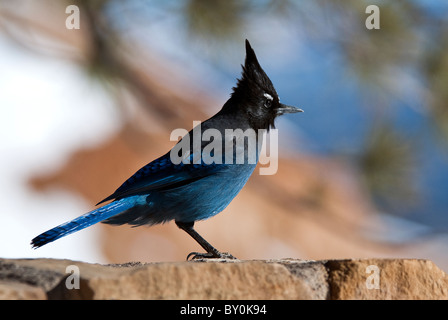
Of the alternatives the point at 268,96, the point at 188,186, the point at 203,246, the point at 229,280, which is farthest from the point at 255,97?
the point at 229,280

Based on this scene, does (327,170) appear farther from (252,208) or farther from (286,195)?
(252,208)

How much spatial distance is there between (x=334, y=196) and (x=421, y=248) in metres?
1.10

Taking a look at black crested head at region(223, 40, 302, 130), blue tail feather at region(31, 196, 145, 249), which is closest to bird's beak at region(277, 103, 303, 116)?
black crested head at region(223, 40, 302, 130)

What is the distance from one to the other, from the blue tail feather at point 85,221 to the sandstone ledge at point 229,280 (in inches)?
8.1

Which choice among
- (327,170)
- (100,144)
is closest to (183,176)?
(100,144)

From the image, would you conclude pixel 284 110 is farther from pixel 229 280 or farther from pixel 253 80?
pixel 229 280

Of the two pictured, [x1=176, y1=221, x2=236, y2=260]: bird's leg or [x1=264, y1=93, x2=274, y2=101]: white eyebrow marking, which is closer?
[x1=176, y1=221, x2=236, y2=260]: bird's leg

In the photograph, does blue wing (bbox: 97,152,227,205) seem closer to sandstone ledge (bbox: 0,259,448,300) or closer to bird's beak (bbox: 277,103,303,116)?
bird's beak (bbox: 277,103,303,116)

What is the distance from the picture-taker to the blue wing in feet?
9.47

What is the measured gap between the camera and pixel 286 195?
6.46 meters

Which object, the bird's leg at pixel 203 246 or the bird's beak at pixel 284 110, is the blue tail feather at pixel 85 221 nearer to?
the bird's leg at pixel 203 246

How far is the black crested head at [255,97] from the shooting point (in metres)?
3.36

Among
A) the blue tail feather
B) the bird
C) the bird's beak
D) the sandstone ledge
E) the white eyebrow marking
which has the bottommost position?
the sandstone ledge

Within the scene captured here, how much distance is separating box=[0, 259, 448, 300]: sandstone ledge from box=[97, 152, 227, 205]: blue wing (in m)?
0.69
